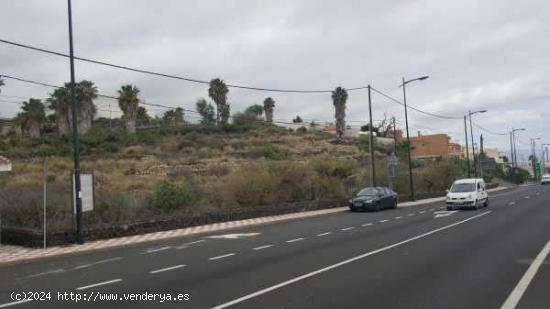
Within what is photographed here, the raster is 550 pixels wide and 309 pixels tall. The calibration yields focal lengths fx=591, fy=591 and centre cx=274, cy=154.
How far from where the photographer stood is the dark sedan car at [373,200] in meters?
33.3

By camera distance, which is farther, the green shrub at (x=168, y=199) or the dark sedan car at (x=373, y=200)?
the dark sedan car at (x=373, y=200)

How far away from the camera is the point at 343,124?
4131 inches

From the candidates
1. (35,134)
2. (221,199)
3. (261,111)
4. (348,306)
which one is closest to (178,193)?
(221,199)

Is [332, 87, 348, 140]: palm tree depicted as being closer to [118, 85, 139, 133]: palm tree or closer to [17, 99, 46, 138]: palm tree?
[118, 85, 139, 133]: palm tree

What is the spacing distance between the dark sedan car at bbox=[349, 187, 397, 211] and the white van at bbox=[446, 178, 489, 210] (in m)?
3.99

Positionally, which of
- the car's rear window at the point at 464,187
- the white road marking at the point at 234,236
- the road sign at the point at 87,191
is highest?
the road sign at the point at 87,191

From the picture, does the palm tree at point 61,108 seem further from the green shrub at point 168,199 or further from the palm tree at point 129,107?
the green shrub at point 168,199

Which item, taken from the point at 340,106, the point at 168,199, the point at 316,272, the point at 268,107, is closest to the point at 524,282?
the point at 316,272

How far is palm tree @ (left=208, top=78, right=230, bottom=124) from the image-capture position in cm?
9769

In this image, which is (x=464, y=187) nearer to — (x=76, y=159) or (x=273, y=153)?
(x=76, y=159)

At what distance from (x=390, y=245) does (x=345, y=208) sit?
1971 cm

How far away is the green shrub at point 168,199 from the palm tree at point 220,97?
7210cm

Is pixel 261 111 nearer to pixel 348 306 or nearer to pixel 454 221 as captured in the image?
pixel 454 221

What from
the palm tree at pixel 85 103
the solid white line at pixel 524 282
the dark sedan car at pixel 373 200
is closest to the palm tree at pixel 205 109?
the palm tree at pixel 85 103
